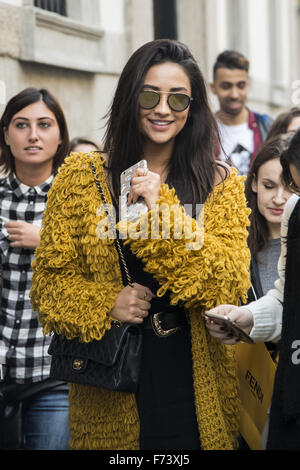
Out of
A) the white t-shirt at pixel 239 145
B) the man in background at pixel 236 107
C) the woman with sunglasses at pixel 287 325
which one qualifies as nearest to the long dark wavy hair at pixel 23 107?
the woman with sunglasses at pixel 287 325

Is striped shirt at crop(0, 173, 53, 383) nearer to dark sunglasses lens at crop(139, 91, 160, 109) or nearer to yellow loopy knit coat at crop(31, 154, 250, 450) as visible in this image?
yellow loopy knit coat at crop(31, 154, 250, 450)

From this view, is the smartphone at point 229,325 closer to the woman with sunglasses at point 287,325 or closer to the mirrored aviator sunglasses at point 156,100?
the woman with sunglasses at point 287,325

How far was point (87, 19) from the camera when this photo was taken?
702cm

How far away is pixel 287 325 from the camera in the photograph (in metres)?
2.75

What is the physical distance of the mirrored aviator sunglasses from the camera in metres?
3.12

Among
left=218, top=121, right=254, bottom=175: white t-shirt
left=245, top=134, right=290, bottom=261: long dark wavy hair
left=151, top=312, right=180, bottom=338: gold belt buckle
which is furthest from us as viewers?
left=218, top=121, right=254, bottom=175: white t-shirt

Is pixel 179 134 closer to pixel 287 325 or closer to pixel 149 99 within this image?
pixel 149 99

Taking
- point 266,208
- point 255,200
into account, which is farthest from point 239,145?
point 266,208

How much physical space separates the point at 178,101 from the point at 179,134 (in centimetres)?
19

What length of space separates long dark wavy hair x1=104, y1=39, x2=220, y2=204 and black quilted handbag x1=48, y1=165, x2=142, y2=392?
1.17ft

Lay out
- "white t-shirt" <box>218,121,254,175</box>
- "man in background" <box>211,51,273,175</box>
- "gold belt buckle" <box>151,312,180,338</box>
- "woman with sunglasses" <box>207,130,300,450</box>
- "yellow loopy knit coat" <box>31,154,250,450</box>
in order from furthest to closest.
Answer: "man in background" <box>211,51,273,175</box>, "white t-shirt" <box>218,121,254,175</box>, "gold belt buckle" <box>151,312,180,338</box>, "yellow loopy knit coat" <box>31,154,250,450</box>, "woman with sunglasses" <box>207,130,300,450</box>

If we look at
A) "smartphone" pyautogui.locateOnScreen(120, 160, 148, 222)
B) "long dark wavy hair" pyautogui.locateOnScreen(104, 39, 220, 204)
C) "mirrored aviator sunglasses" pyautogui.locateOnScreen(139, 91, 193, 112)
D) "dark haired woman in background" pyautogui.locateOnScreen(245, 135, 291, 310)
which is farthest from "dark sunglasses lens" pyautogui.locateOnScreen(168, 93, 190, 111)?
"dark haired woman in background" pyautogui.locateOnScreen(245, 135, 291, 310)

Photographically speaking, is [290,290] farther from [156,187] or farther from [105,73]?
[105,73]

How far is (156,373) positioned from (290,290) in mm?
645
